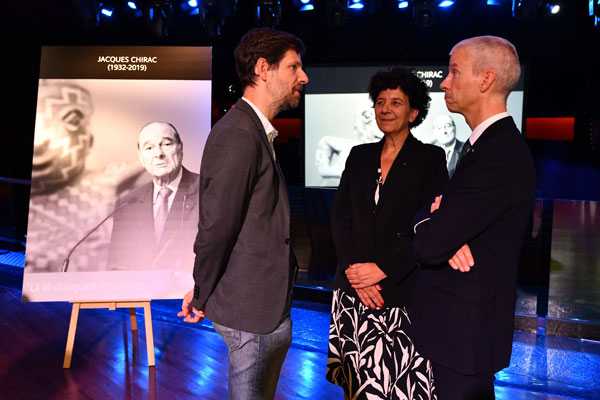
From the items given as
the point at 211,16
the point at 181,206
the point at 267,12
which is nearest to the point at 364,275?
the point at 181,206

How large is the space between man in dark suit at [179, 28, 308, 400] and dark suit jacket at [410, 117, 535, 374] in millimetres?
455

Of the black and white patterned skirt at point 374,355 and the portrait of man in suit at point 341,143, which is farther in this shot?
the portrait of man in suit at point 341,143

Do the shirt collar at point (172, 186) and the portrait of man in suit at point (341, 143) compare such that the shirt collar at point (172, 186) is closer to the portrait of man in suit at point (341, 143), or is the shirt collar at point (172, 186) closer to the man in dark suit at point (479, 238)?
the man in dark suit at point (479, 238)

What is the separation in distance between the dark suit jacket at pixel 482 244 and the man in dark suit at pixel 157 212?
1.66m

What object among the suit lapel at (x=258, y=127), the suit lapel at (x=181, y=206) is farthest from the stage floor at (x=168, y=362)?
the suit lapel at (x=258, y=127)

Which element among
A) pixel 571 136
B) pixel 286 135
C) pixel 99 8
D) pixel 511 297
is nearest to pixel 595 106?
pixel 571 136

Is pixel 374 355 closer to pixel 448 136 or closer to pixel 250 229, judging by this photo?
pixel 250 229

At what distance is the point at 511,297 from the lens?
1.39m

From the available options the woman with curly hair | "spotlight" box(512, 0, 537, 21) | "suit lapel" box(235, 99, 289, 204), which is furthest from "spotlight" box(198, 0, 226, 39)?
"suit lapel" box(235, 99, 289, 204)

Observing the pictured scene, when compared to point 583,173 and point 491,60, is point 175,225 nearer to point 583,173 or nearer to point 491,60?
point 491,60

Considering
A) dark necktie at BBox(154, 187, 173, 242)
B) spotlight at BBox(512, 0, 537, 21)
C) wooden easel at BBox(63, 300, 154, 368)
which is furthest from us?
spotlight at BBox(512, 0, 537, 21)

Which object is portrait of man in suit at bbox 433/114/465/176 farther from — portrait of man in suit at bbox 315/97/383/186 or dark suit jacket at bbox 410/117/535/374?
dark suit jacket at bbox 410/117/535/374

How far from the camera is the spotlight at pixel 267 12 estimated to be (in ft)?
16.2

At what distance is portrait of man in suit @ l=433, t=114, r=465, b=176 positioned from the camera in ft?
18.6
